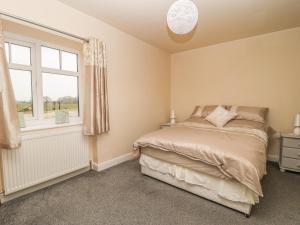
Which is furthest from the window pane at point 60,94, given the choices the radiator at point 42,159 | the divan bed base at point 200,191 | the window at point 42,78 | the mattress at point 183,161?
the divan bed base at point 200,191

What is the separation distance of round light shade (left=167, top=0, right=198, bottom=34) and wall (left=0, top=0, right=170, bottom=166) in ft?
4.28

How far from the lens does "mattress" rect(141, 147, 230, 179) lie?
1.73 m

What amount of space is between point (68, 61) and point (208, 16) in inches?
86.3

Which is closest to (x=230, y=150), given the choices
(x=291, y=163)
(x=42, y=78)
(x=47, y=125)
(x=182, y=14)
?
(x=182, y=14)

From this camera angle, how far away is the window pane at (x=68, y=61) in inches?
95.7

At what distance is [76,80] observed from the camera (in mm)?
2584

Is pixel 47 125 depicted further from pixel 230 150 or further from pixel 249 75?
pixel 249 75

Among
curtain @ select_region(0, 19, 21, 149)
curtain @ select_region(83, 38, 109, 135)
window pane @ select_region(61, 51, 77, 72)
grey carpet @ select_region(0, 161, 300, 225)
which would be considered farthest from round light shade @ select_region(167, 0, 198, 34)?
grey carpet @ select_region(0, 161, 300, 225)

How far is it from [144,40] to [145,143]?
2172mm

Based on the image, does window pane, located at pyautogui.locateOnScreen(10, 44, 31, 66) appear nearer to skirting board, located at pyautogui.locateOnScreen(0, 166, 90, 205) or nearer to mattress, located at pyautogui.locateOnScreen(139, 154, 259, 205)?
skirting board, located at pyautogui.locateOnScreen(0, 166, 90, 205)

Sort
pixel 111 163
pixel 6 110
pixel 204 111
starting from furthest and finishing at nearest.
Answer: pixel 204 111 → pixel 111 163 → pixel 6 110

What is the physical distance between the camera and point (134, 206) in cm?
177

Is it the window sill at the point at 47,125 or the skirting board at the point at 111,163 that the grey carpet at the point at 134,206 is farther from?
the window sill at the point at 47,125

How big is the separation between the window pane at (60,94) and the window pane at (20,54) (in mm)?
261
